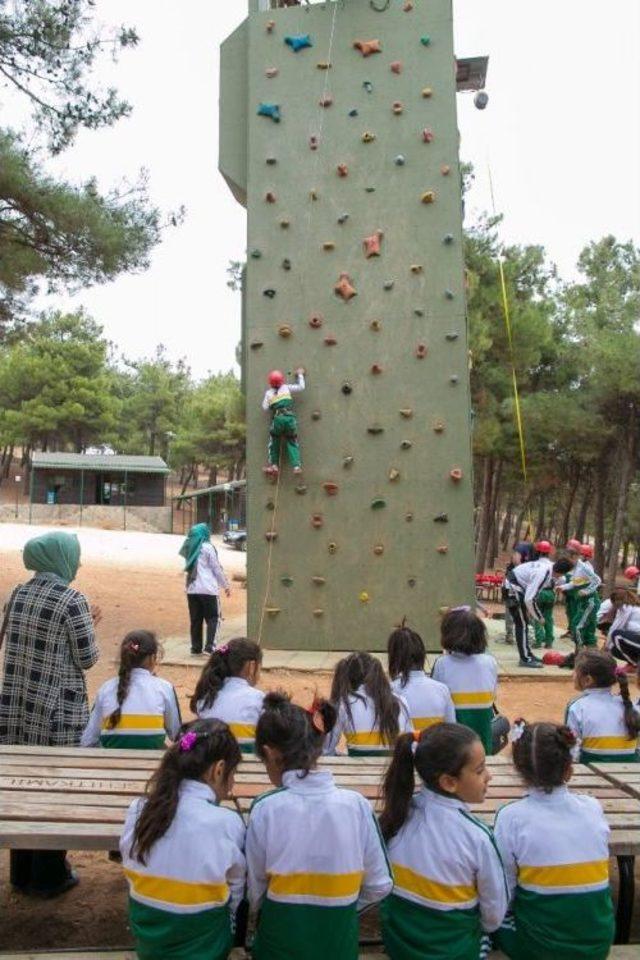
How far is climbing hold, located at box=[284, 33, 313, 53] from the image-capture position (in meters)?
9.16

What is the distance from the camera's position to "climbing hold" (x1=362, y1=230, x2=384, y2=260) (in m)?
8.97

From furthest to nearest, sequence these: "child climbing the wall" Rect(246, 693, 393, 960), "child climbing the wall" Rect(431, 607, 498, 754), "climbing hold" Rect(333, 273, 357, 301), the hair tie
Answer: "climbing hold" Rect(333, 273, 357, 301), "child climbing the wall" Rect(431, 607, 498, 754), the hair tie, "child climbing the wall" Rect(246, 693, 393, 960)

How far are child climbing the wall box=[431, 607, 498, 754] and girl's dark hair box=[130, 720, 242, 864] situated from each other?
2.05 metres

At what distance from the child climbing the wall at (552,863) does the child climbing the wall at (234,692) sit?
1.37 meters

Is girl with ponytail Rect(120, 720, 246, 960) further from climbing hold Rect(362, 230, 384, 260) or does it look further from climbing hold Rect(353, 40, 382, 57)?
climbing hold Rect(353, 40, 382, 57)

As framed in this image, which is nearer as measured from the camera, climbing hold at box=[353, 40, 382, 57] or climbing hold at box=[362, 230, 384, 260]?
climbing hold at box=[362, 230, 384, 260]

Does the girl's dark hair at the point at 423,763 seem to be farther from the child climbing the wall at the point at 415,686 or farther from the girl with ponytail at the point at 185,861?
the child climbing the wall at the point at 415,686

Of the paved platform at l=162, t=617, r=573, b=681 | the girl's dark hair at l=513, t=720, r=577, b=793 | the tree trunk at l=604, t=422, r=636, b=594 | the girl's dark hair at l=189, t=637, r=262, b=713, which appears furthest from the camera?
the tree trunk at l=604, t=422, r=636, b=594

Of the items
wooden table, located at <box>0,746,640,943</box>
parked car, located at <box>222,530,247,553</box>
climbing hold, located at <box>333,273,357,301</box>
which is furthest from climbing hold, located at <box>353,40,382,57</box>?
parked car, located at <box>222,530,247,553</box>

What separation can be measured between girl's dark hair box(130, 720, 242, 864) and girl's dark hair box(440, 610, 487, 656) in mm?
2065

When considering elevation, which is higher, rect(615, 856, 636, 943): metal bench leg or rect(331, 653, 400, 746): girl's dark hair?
rect(331, 653, 400, 746): girl's dark hair

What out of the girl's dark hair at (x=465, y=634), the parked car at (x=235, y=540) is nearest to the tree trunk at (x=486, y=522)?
the parked car at (x=235, y=540)

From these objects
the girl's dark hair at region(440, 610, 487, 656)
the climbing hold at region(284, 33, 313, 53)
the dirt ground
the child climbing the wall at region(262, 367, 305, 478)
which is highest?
the climbing hold at region(284, 33, 313, 53)

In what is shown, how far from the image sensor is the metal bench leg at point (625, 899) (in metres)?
3.09
